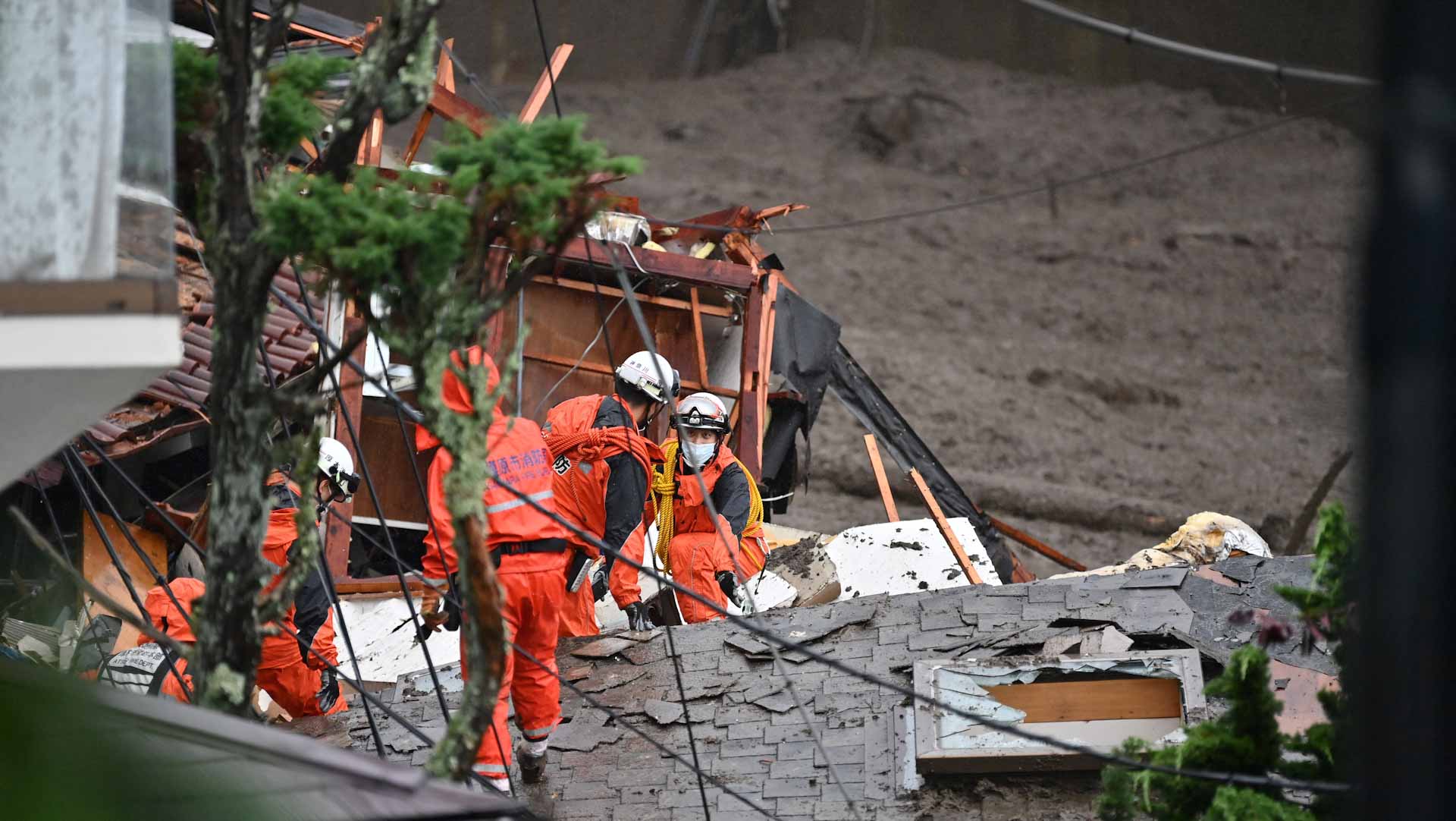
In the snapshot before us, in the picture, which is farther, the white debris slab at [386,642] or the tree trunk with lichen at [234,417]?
the white debris slab at [386,642]

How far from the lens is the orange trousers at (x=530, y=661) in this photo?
735 cm

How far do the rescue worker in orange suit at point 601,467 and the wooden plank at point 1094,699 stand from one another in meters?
2.55

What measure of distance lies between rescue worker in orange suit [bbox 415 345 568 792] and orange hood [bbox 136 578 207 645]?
5.32 ft

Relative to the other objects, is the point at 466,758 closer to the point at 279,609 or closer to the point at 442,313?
the point at 279,609

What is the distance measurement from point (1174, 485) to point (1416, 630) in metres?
20.6

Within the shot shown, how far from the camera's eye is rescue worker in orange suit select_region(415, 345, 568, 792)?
725 centimetres

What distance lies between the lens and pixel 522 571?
24.2ft

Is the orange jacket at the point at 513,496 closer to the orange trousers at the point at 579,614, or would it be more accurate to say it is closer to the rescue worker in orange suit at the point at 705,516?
the orange trousers at the point at 579,614

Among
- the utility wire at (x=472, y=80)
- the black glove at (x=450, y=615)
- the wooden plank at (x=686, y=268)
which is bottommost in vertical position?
the black glove at (x=450, y=615)

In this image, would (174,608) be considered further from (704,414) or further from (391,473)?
(391,473)

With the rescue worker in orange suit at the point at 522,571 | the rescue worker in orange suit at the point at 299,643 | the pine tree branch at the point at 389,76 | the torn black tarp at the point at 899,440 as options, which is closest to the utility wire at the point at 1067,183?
the torn black tarp at the point at 899,440

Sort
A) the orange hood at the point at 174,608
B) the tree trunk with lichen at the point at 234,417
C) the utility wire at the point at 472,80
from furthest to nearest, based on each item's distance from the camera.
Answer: the orange hood at the point at 174,608 → the utility wire at the point at 472,80 → the tree trunk with lichen at the point at 234,417

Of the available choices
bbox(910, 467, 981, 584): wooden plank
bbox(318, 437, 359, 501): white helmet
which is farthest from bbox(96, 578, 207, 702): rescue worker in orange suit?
bbox(910, 467, 981, 584): wooden plank

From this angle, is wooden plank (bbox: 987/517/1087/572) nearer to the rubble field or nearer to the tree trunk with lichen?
the rubble field
